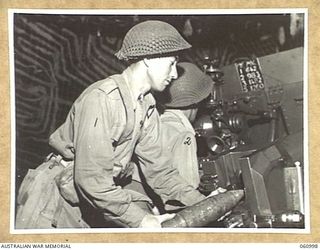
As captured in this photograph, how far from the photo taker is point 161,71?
893 mm

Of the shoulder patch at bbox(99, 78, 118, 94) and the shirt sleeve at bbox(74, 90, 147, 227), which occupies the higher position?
the shoulder patch at bbox(99, 78, 118, 94)

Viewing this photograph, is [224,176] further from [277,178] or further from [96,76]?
[96,76]

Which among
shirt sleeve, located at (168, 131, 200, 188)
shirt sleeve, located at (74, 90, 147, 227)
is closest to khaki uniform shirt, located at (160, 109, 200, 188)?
shirt sleeve, located at (168, 131, 200, 188)

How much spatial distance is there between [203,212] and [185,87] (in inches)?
7.7

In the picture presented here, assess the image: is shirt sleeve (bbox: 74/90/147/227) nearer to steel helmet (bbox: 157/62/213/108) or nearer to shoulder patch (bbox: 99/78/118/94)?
shoulder patch (bbox: 99/78/118/94)

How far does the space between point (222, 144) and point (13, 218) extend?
0.34 metres

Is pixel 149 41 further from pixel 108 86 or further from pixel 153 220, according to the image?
pixel 153 220

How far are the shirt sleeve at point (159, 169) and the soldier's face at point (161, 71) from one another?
0.04m

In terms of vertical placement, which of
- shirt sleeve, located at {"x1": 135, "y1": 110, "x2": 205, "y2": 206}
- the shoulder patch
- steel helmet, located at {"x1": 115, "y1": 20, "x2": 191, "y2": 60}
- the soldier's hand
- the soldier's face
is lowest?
the soldier's hand

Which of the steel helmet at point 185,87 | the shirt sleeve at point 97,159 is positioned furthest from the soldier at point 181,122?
the shirt sleeve at point 97,159

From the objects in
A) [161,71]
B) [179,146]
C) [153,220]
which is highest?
[161,71]

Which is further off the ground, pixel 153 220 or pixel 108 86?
pixel 108 86

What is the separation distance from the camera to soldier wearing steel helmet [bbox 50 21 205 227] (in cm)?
86

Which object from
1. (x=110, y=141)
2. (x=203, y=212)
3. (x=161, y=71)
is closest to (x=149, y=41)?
(x=161, y=71)
